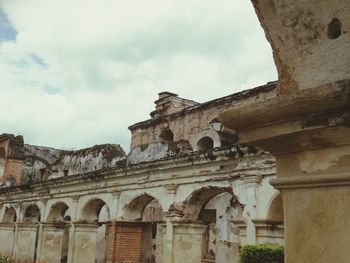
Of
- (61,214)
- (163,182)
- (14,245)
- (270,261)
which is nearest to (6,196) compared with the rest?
(14,245)

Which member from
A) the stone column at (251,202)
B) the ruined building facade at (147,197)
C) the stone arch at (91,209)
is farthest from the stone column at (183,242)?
the stone arch at (91,209)

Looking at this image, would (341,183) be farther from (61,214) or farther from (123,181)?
(61,214)

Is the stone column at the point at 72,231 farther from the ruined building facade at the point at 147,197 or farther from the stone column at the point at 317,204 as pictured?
the stone column at the point at 317,204

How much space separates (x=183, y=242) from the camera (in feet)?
32.0

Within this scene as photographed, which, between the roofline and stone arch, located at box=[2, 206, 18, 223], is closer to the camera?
stone arch, located at box=[2, 206, 18, 223]

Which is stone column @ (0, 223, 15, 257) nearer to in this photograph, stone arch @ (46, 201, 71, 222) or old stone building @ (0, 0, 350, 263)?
old stone building @ (0, 0, 350, 263)

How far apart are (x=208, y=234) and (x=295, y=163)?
1771 cm

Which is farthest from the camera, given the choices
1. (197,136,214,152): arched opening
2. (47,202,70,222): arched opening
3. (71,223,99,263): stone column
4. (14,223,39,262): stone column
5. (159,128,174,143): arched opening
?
(159,128,174,143): arched opening

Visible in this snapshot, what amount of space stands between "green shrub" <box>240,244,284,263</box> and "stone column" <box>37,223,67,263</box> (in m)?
8.88

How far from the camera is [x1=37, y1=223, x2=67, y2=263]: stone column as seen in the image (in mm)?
14594

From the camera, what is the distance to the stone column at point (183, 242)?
9.66 meters

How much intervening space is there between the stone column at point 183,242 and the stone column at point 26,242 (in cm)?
734

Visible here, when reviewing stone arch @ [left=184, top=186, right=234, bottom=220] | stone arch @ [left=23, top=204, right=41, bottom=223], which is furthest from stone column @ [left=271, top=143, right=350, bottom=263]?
stone arch @ [left=23, top=204, right=41, bottom=223]

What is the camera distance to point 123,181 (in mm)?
11773
